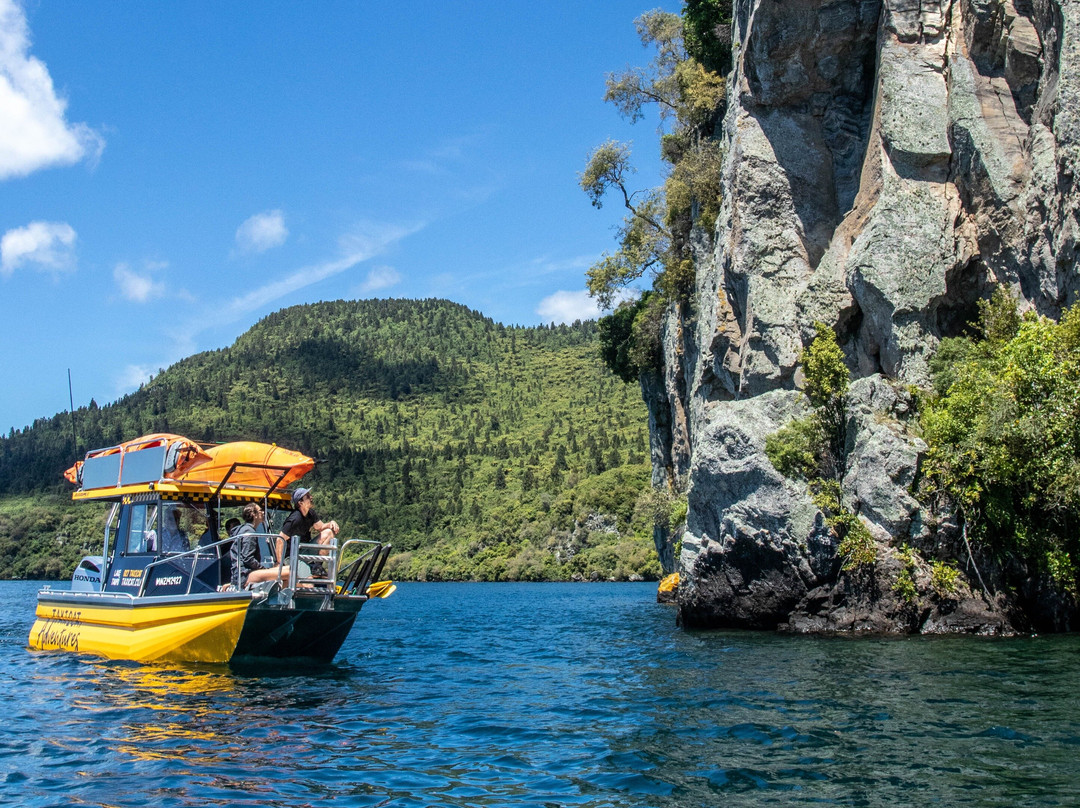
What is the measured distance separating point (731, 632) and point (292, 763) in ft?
60.1

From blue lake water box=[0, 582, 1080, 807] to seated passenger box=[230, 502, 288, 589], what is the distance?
1978 mm

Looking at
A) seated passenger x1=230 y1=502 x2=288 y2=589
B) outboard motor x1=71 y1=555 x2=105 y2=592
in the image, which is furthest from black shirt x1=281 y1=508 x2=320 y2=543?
outboard motor x1=71 y1=555 x2=105 y2=592

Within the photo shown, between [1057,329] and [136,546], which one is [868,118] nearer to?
[1057,329]

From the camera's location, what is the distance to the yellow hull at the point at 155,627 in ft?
56.7

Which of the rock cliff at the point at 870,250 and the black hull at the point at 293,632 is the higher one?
the rock cliff at the point at 870,250

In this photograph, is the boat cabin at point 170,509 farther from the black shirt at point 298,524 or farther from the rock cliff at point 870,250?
the rock cliff at point 870,250

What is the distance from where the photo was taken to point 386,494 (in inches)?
5743

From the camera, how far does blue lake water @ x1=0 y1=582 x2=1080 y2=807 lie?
9.12 meters

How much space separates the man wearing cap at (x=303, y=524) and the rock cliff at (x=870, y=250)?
13205 mm

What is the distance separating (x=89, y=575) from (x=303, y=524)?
23.8ft

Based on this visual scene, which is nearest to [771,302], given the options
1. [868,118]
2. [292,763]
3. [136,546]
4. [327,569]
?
[868,118]

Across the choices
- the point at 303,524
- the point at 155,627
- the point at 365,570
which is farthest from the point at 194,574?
the point at 365,570

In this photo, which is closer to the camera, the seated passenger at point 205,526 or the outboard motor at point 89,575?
the seated passenger at point 205,526

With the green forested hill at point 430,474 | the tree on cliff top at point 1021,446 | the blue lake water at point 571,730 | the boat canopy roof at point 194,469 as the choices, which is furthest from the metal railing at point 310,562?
the green forested hill at point 430,474
